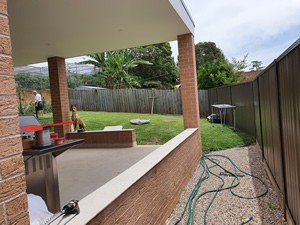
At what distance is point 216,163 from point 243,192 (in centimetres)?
173

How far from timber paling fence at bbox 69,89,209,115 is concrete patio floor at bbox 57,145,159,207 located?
885 cm

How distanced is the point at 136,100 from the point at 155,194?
44.5 feet

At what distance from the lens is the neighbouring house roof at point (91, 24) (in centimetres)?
398

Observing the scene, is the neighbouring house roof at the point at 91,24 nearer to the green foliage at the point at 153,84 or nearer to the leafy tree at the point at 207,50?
the green foliage at the point at 153,84

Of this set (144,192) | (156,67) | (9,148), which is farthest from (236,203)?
(156,67)

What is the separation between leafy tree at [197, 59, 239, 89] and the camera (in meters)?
19.7

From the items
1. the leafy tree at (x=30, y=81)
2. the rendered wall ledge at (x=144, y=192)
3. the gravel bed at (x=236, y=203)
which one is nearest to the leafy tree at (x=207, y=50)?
the leafy tree at (x=30, y=81)

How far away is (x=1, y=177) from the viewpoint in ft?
3.25

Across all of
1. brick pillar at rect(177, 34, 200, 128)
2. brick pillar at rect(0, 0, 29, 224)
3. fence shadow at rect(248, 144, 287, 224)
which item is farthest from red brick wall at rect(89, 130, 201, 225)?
fence shadow at rect(248, 144, 287, 224)

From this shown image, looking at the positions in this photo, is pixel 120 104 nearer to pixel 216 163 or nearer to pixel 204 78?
pixel 204 78

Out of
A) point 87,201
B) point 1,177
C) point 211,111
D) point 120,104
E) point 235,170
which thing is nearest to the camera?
point 1,177

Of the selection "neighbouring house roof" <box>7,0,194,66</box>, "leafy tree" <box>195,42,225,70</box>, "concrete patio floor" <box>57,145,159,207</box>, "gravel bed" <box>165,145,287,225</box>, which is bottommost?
"gravel bed" <box>165,145,287,225</box>

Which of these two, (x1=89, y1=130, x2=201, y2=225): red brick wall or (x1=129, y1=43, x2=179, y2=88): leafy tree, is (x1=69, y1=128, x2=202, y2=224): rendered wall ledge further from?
(x1=129, y1=43, x2=179, y2=88): leafy tree

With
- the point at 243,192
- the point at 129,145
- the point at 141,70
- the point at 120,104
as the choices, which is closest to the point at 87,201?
the point at 243,192
